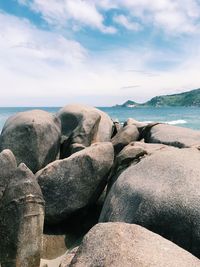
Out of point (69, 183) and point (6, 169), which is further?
point (69, 183)

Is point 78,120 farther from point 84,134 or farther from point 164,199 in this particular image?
point 164,199


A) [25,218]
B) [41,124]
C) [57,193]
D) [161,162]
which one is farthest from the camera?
[41,124]

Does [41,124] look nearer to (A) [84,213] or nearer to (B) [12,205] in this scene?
(A) [84,213]

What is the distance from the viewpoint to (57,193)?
9.22m

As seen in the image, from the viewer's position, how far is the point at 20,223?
262 inches

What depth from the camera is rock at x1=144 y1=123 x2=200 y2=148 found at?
10977 mm

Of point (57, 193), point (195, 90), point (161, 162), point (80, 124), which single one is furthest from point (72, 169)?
point (195, 90)

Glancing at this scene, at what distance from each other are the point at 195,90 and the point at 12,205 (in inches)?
7256

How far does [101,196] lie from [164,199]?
142 inches

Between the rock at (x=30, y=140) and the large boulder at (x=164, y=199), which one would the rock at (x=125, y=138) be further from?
the large boulder at (x=164, y=199)

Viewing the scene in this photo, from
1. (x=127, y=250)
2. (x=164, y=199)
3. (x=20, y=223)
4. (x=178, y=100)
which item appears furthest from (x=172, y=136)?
(x=178, y=100)

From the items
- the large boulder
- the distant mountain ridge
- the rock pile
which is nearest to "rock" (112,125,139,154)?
the rock pile

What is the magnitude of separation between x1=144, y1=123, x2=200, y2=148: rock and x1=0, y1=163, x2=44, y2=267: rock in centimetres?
485

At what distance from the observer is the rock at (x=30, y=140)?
443 inches
